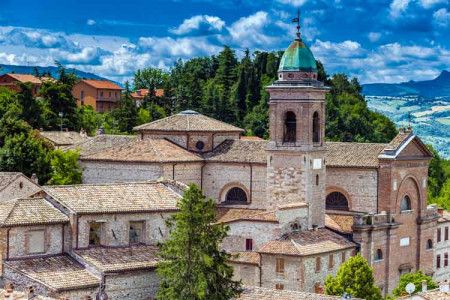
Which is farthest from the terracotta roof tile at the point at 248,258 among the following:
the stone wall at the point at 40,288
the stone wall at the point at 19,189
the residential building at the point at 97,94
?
the residential building at the point at 97,94

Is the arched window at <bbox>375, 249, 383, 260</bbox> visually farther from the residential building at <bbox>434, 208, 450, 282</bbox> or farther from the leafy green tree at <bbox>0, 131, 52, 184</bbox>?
the leafy green tree at <bbox>0, 131, 52, 184</bbox>

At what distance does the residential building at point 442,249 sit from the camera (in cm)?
5747

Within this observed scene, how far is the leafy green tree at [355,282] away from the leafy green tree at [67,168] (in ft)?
67.5

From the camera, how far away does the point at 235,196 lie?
2067 inches

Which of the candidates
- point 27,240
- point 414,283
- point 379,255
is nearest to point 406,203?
point 379,255

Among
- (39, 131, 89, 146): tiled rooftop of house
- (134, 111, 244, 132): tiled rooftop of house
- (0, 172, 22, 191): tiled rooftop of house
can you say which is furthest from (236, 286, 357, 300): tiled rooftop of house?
(39, 131, 89, 146): tiled rooftop of house

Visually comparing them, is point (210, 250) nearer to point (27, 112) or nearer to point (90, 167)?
point (90, 167)

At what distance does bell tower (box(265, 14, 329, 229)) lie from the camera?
160ft

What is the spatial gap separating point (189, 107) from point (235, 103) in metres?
4.94

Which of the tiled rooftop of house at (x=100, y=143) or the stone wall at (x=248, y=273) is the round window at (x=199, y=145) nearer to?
the tiled rooftop of house at (x=100, y=143)

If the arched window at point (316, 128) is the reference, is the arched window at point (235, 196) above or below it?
below

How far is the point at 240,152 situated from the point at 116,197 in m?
13.0

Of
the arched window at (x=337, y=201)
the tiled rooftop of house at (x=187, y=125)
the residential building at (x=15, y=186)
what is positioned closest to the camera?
the arched window at (x=337, y=201)

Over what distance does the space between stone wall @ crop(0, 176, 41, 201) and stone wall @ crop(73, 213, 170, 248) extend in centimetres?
1532
